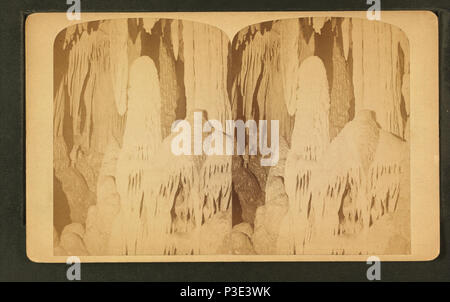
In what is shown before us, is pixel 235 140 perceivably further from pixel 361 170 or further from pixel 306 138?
pixel 361 170

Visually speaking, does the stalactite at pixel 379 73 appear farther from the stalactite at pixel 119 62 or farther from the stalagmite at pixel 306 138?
the stalactite at pixel 119 62

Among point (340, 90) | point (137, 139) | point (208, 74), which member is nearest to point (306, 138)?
point (340, 90)

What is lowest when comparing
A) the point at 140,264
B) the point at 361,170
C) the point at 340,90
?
Answer: the point at 140,264

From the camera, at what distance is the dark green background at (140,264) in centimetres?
89

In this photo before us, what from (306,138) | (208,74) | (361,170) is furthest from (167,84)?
(361,170)

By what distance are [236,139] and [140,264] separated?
1.06 ft

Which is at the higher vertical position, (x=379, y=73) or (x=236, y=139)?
(x=379, y=73)

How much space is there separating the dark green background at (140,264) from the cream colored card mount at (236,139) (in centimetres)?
2

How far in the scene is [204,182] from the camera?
0.89 metres

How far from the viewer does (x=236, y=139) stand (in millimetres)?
890

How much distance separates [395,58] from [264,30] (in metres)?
0.27

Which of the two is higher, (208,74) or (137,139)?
(208,74)

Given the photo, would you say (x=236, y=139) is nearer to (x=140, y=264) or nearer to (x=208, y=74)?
(x=208, y=74)
